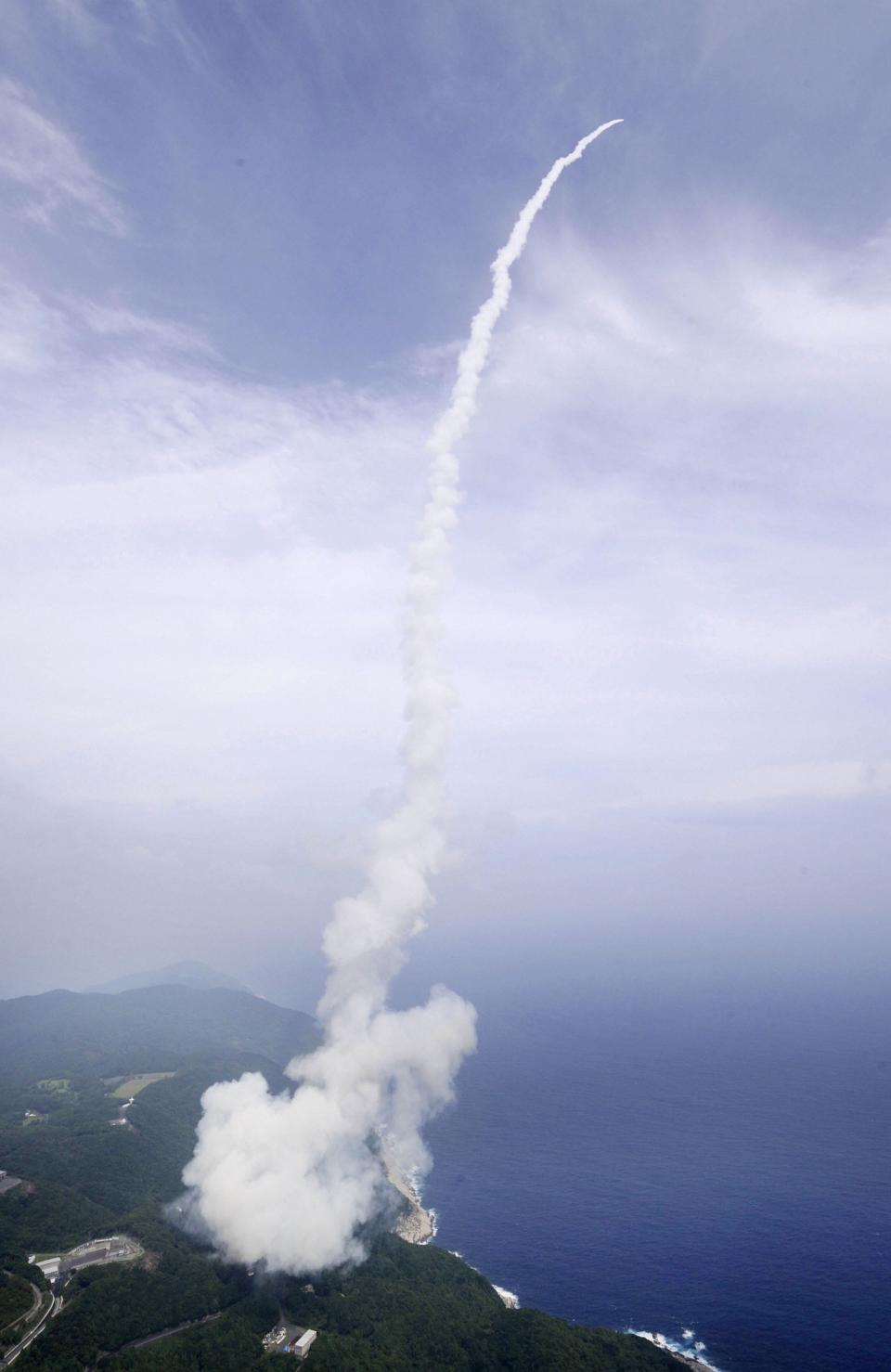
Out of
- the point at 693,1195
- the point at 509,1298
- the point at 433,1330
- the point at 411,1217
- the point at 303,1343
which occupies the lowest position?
the point at 509,1298

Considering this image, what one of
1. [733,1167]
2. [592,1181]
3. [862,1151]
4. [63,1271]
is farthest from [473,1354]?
[862,1151]

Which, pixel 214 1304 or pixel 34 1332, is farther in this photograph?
pixel 214 1304

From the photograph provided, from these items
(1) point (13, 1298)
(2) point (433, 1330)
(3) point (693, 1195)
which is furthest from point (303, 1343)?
(3) point (693, 1195)

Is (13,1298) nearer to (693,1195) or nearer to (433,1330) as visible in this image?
(433,1330)

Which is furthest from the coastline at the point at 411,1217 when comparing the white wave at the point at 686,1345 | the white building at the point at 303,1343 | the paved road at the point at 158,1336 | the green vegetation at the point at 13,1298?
the green vegetation at the point at 13,1298

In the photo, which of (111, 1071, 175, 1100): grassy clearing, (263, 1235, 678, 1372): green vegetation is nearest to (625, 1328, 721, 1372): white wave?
(263, 1235, 678, 1372): green vegetation

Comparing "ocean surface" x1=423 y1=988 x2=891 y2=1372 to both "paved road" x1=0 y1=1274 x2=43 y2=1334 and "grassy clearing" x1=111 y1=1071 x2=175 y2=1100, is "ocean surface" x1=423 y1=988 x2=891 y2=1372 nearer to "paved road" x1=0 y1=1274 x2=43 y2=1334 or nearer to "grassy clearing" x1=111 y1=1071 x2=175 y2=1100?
"paved road" x1=0 y1=1274 x2=43 y2=1334

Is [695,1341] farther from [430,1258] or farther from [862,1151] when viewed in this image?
[862,1151]
